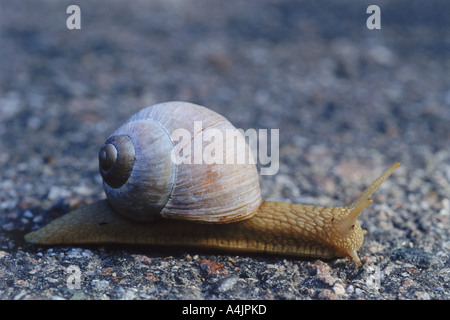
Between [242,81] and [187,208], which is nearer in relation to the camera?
[187,208]

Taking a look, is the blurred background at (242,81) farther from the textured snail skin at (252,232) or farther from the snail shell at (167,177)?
the snail shell at (167,177)

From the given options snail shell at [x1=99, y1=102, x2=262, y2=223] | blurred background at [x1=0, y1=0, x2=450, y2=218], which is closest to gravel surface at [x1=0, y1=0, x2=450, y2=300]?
blurred background at [x1=0, y1=0, x2=450, y2=218]

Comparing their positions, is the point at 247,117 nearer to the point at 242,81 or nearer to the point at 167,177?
the point at 242,81

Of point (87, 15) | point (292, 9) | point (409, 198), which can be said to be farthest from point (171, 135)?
point (292, 9)

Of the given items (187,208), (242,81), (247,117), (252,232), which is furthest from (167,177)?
(242,81)

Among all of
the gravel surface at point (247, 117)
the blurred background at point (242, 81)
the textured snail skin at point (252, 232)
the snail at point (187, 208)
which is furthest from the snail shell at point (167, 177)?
A: the blurred background at point (242, 81)

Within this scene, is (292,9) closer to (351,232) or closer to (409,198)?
(409,198)

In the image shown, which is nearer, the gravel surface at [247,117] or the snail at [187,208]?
the gravel surface at [247,117]
